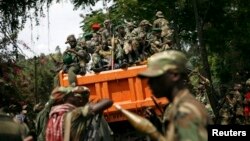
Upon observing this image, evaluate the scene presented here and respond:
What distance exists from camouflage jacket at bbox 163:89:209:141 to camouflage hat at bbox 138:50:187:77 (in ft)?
0.50

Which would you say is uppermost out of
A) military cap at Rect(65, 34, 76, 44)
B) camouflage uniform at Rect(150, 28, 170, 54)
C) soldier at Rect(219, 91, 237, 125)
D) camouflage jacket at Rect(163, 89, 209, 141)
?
military cap at Rect(65, 34, 76, 44)

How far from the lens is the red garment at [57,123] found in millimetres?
6664

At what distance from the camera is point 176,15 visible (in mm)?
27625

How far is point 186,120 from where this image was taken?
3729 millimetres

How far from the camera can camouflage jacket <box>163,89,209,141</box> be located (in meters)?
3.69

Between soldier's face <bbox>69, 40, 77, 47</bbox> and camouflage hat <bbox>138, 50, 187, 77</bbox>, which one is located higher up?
soldier's face <bbox>69, 40, 77, 47</bbox>

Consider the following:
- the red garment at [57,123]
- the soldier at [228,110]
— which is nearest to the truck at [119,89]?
the soldier at [228,110]

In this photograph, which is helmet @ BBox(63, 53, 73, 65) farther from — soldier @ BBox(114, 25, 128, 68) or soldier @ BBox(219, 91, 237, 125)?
soldier @ BBox(219, 91, 237, 125)

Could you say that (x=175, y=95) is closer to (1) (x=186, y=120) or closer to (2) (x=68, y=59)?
(1) (x=186, y=120)

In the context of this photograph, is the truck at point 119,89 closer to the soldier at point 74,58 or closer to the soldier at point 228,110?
the soldier at point 74,58

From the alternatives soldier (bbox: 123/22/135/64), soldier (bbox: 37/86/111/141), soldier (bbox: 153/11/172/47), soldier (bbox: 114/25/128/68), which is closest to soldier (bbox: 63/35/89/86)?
soldier (bbox: 114/25/128/68)

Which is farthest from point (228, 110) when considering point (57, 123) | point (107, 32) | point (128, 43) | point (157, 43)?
point (57, 123)

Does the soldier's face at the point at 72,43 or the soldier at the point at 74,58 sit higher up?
the soldier's face at the point at 72,43

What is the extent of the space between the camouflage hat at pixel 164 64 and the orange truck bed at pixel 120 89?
872cm
